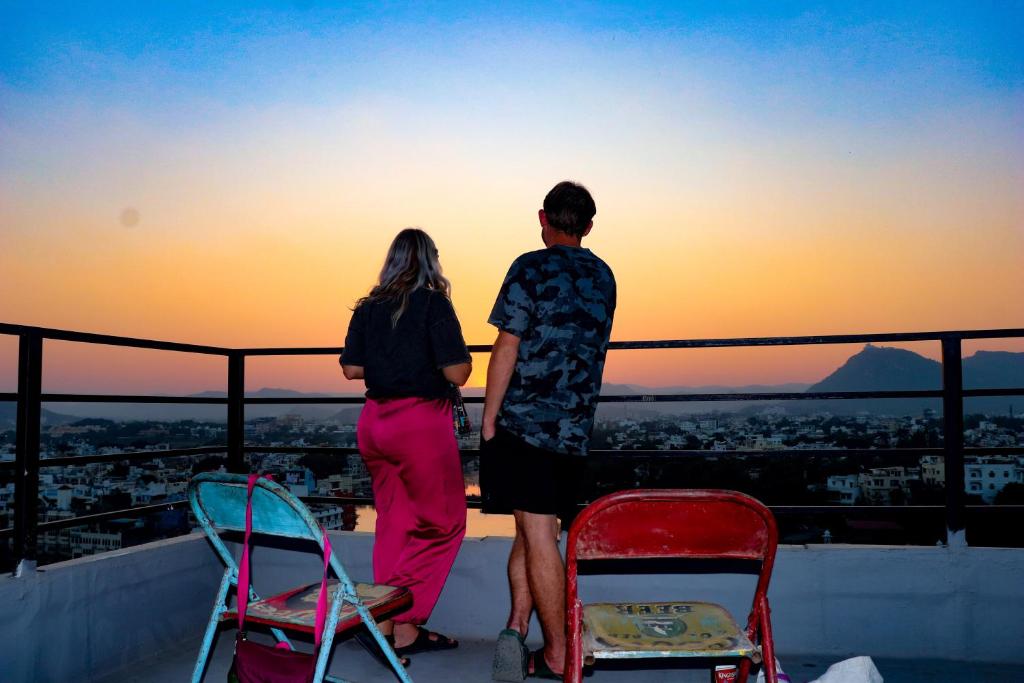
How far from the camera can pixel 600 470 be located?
3.25 m

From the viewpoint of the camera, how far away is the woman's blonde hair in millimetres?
2992

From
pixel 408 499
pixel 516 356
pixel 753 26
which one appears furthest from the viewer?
pixel 753 26

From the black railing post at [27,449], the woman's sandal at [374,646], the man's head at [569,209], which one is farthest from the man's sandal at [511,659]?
the black railing post at [27,449]

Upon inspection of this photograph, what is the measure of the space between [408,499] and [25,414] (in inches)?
60.0

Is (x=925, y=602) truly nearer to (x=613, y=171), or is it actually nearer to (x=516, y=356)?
(x=516, y=356)

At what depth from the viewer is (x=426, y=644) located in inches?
129

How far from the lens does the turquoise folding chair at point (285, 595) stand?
199cm

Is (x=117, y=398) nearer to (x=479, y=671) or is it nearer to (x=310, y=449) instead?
(x=310, y=449)

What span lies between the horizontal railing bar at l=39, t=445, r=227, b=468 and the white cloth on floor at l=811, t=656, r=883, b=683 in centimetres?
285

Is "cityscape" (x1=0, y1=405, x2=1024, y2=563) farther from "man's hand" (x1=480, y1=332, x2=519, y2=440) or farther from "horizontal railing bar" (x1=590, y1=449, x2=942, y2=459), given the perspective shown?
"man's hand" (x1=480, y1=332, x2=519, y2=440)

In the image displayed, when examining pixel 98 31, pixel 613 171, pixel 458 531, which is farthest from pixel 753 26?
pixel 98 31

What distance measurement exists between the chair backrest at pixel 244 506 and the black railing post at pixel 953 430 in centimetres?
288

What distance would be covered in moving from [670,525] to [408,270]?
1.72 meters

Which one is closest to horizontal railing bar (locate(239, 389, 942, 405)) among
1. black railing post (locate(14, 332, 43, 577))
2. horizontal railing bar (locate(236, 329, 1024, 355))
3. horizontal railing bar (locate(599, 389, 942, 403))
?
horizontal railing bar (locate(599, 389, 942, 403))
